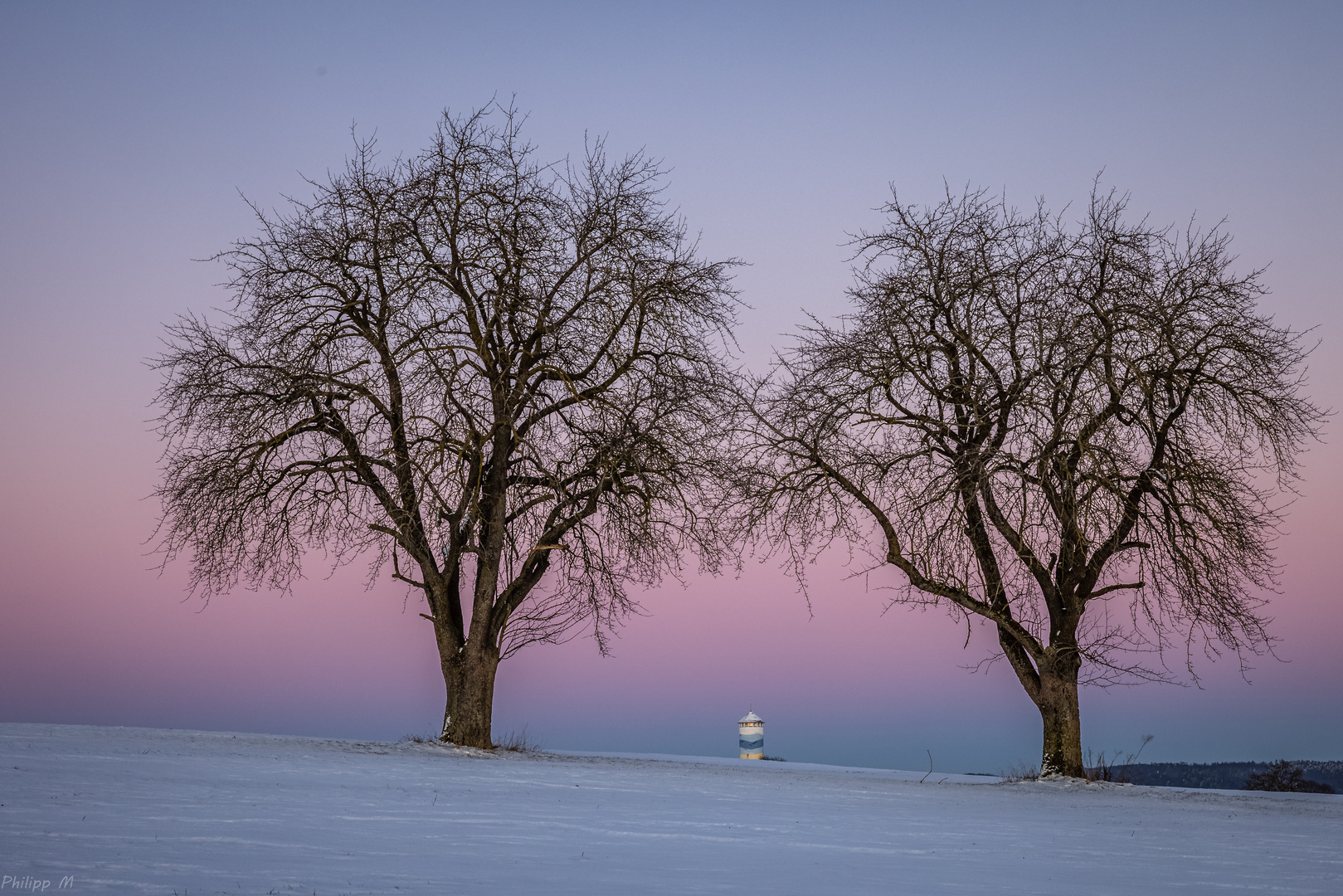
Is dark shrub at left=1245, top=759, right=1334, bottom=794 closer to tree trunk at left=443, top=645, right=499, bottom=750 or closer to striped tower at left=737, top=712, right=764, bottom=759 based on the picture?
striped tower at left=737, top=712, right=764, bottom=759

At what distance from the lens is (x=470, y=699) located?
1597 cm

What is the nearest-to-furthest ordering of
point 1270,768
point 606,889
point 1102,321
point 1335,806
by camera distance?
point 606,889, point 1335,806, point 1102,321, point 1270,768

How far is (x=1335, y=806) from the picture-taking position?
46.4 feet

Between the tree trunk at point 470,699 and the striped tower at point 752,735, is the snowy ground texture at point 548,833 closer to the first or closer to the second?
the tree trunk at point 470,699

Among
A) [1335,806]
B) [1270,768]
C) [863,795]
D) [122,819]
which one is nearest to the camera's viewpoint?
[122,819]

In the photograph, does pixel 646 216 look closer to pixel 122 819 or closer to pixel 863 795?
pixel 863 795

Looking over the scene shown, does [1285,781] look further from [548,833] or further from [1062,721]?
[548,833]

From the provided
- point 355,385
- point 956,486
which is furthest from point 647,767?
point 355,385

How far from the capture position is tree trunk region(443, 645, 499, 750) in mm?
15852

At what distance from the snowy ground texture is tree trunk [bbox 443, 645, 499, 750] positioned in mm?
3221

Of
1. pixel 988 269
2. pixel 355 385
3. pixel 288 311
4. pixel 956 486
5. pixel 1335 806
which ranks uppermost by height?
pixel 988 269

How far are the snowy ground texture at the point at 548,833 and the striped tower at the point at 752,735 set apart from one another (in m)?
11.3

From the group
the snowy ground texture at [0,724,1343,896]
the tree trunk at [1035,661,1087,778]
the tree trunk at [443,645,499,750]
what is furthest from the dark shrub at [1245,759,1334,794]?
the tree trunk at [443,645,499,750]

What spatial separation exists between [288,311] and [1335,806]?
15814 millimetres
